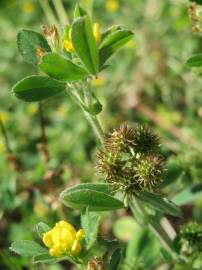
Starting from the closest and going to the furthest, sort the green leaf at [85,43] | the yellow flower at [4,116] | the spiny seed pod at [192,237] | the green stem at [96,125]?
the green leaf at [85,43] → the green stem at [96,125] → the spiny seed pod at [192,237] → the yellow flower at [4,116]

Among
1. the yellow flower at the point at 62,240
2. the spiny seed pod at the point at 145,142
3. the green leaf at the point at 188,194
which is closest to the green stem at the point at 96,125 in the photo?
the spiny seed pod at the point at 145,142

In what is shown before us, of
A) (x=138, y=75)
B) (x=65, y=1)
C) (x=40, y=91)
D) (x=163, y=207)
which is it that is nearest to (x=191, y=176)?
(x=163, y=207)

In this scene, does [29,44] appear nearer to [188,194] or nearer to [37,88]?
[37,88]

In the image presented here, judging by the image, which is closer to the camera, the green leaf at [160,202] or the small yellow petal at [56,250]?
the small yellow petal at [56,250]

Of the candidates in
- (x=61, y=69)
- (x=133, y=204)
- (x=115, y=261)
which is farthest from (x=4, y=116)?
(x=115, y=261)

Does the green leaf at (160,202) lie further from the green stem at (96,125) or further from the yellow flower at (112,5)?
the yellow flower at (112,5)

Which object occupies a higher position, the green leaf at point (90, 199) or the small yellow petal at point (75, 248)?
the green leaf at point (90, 199)
